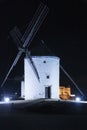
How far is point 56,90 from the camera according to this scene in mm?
34094

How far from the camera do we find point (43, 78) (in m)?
33.3

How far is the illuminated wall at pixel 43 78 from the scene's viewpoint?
33.1m

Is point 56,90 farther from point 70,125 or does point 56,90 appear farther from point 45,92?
point 70,125

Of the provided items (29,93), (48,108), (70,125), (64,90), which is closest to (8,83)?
(64,90)

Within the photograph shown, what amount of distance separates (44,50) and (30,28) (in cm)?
236

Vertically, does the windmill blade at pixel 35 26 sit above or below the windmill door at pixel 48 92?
above

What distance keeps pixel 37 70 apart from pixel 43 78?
887 millimetres

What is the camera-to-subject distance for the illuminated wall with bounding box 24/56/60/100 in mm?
33094

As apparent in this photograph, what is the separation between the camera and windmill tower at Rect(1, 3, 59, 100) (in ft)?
109

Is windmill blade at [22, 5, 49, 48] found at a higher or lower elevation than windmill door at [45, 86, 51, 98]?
higher

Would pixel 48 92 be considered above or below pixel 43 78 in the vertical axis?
below

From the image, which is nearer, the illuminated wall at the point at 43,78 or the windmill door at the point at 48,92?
the illuminated wall at the point at 43,78

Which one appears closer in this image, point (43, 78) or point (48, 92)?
point (43, 78)

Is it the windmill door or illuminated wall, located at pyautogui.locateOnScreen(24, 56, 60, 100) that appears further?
the windmill door
